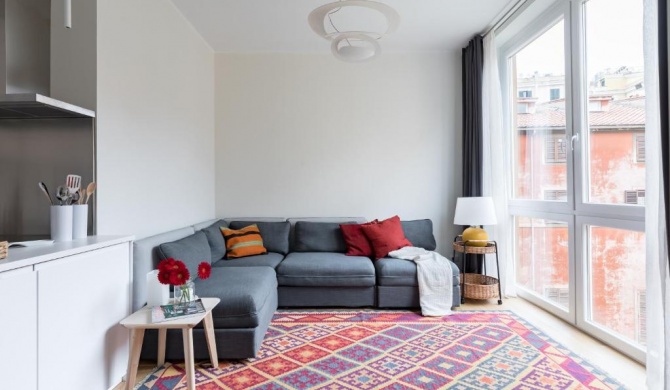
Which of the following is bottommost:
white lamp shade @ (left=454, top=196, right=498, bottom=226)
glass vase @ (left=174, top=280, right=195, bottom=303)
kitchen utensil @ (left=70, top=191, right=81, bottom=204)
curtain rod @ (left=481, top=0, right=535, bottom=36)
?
glass vase @ (left=174, top=280, right=195, bottom=303)

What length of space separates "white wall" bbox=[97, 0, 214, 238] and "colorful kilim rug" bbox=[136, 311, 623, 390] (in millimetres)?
1233

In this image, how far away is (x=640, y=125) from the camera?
218 centimetres

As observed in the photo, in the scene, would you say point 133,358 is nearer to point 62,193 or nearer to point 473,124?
point 62,193

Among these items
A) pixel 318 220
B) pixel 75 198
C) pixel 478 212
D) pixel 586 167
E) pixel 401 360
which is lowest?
pixel 401 360

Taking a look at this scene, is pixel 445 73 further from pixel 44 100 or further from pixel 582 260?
pixel 44 100

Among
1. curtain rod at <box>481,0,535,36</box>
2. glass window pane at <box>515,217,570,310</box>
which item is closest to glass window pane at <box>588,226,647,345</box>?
glass window pane at <box>515,217,570,310</box>

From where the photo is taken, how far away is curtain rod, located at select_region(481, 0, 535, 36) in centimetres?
304

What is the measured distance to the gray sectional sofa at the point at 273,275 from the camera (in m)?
2.16

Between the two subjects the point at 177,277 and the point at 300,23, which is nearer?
the point at 177,277

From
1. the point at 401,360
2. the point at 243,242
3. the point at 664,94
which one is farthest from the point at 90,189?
the point at 664,94

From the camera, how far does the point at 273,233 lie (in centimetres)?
375

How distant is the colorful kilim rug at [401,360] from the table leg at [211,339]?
0.07m

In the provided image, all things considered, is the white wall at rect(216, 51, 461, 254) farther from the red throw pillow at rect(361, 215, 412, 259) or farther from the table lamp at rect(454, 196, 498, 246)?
the table lamp at rect(454, 196, 498, 246)

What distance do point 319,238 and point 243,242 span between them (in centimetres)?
83
